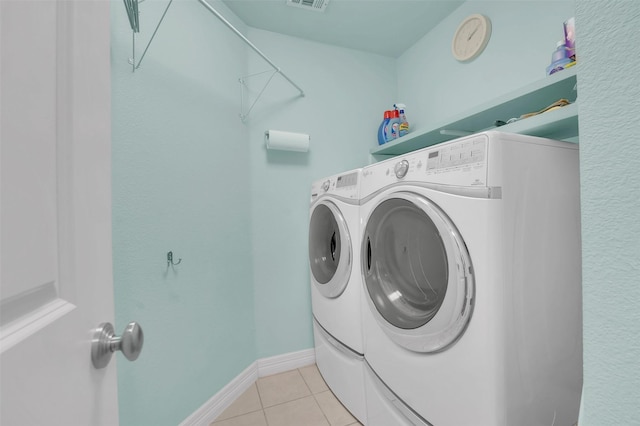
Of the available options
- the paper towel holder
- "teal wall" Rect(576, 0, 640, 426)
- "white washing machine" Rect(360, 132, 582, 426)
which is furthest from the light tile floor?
the paper towel holder

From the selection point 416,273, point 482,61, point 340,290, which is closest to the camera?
point 416,273

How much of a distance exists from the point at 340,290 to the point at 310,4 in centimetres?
174

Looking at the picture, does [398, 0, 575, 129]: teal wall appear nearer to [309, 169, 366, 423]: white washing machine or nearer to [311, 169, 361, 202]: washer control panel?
[311, 169, 361, 202]: washer control panel

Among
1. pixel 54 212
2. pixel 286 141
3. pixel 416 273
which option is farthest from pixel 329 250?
pixel 54 212

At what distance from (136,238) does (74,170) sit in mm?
807

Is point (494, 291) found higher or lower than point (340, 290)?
higher

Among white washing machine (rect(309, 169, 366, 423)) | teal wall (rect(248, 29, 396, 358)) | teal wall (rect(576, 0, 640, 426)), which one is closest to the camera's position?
teal wall (rect(576, 0, 640, 426))

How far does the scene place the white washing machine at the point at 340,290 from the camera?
123 cm

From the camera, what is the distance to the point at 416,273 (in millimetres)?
1099

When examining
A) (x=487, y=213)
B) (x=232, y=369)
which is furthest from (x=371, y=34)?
(x=232, y=369)

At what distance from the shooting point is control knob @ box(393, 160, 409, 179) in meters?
0.94

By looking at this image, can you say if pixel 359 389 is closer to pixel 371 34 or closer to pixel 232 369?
pixel 232 369

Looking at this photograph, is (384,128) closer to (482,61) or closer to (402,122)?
(402,122)

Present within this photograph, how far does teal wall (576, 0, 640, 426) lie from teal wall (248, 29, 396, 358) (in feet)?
5.13
